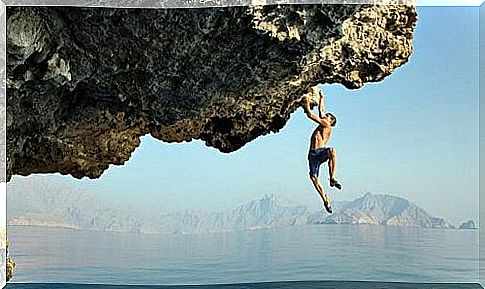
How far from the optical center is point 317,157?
1.84 m

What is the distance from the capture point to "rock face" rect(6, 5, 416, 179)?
132 cm

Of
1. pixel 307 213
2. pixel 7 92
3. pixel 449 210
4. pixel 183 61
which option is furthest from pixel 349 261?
pixel 7 92

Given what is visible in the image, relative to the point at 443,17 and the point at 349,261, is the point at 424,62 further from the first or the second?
the point at 349,261

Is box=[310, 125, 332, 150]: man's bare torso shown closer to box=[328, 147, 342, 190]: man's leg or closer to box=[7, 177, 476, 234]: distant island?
box=[328, 147, 342, 190]: man's leg

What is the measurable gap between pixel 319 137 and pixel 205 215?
725 millimetres

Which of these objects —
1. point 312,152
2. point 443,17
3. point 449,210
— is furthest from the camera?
point 449,210

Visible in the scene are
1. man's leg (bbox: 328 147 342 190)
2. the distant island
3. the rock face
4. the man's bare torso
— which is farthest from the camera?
the distant island

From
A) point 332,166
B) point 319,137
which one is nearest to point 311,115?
point 319,137

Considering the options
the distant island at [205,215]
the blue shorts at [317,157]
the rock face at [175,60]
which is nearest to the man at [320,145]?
the blue shorts at [317,157]

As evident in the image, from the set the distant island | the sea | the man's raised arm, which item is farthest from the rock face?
the sea

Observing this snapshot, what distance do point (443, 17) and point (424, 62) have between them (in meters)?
0.46

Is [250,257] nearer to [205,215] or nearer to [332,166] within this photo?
[205,215]

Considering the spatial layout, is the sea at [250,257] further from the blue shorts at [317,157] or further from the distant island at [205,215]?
the blue shorts at [317,157]

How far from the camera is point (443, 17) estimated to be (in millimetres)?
2027
